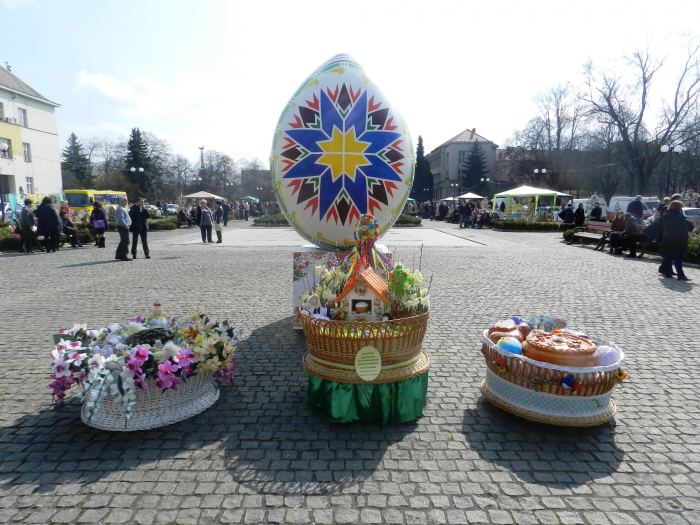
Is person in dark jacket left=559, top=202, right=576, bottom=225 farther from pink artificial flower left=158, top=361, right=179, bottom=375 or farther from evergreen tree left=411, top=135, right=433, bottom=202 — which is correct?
evergreen tree left=411, top=135, right=433, bottom=202

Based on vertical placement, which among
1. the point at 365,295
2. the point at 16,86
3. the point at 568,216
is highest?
the point at 16,86

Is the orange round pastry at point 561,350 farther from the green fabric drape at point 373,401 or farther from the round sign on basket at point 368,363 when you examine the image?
the round sign on basket at point 368,363

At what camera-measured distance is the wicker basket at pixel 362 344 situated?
10.6 ft

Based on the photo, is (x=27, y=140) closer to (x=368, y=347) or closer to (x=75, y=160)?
(x=75, y=160)

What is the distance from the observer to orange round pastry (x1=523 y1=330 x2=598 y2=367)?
3.24 meters

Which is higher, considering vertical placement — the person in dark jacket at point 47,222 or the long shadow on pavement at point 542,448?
the person in dark jacket at point 47,222

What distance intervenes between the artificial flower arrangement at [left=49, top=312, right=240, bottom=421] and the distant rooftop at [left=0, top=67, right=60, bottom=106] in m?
44.0

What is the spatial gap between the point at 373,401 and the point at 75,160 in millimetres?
80550

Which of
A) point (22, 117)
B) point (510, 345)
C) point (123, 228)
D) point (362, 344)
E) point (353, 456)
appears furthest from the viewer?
point (22, 117)

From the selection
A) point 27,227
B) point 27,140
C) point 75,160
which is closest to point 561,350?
point 27,227

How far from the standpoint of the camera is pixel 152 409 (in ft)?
10.9

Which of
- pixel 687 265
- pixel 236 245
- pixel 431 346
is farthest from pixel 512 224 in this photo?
pixel 431 346

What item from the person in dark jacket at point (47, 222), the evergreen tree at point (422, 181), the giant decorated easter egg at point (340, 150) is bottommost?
the person in dark jacket at point (47, 222)

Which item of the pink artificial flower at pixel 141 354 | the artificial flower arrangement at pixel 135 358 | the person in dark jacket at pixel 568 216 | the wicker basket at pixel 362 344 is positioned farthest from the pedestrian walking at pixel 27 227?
the person in dark jacket at pixel 568 216
